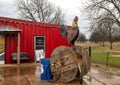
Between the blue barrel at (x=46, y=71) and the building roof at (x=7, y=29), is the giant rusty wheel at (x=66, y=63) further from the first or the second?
the building roof at (x=7, y=29)

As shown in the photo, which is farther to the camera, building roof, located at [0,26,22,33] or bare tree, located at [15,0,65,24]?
bare tree, located at [15,0,65,24]

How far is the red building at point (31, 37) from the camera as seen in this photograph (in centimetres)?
1664

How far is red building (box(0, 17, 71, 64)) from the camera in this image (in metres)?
16.6

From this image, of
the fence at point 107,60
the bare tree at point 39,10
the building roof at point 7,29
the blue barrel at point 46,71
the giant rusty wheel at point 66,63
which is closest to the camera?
the giant rusty wheel at point 66,63

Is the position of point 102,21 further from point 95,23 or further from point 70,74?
point 70,74

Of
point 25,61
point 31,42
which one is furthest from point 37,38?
point 25,61

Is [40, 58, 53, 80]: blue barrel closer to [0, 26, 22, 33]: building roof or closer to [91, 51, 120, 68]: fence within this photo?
[0, 26, 22, 33]: building roof

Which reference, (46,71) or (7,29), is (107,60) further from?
(46,71)

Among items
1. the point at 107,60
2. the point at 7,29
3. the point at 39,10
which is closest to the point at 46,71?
the point at 7,29

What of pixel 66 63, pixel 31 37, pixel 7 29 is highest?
pixel 7 29

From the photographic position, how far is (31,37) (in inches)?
687

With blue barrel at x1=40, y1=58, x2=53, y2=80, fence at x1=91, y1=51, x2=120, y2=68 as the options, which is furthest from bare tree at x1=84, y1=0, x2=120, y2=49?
blue barrel at x1=40, y1=58, x2=53, y2=80

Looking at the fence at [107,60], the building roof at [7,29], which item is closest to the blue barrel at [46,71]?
the building roof at [7,29]

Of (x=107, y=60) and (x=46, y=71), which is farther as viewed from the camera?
(x=107, y=60)
